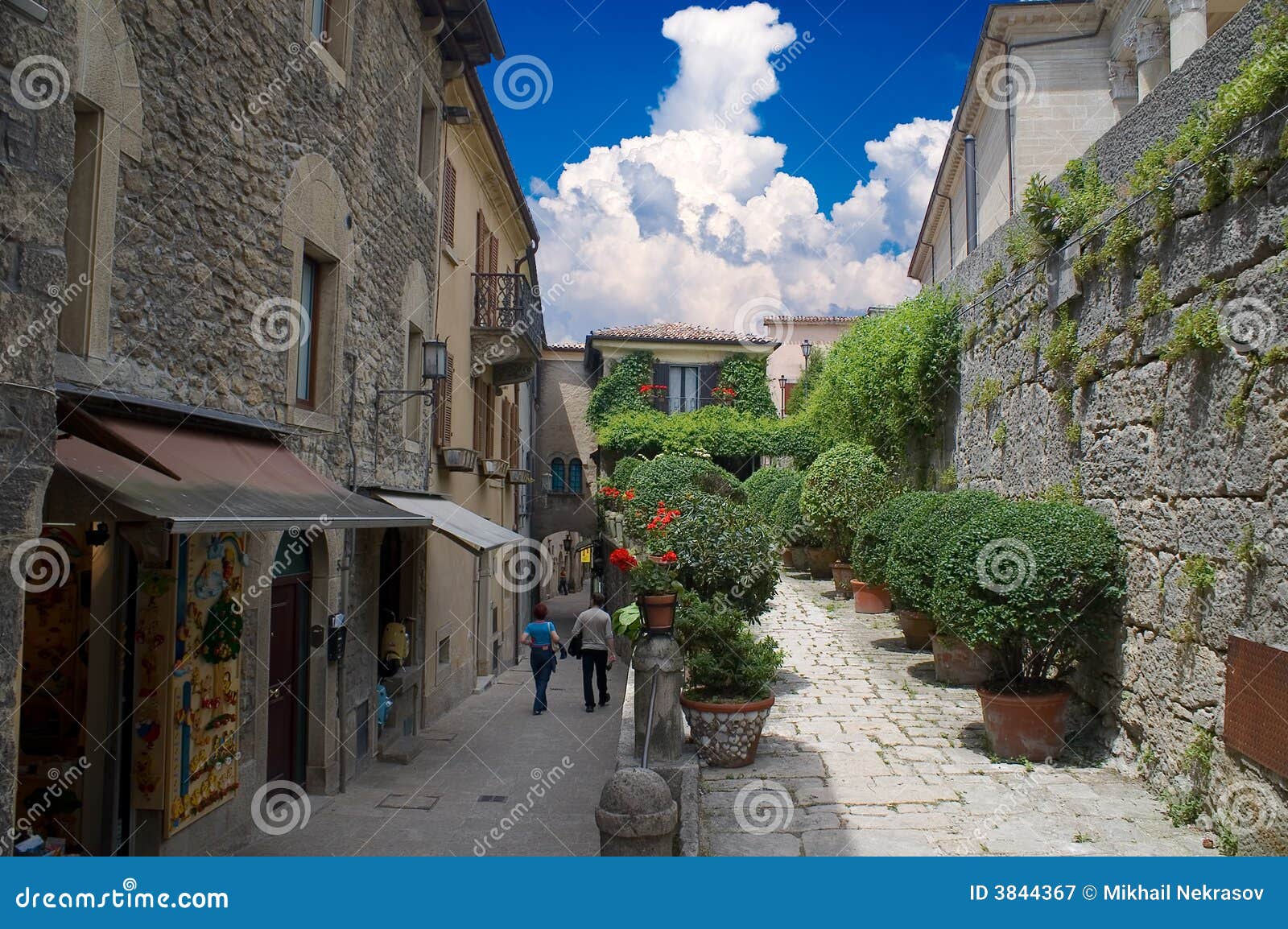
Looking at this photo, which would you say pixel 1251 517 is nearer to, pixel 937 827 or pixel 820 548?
pixel 937 827

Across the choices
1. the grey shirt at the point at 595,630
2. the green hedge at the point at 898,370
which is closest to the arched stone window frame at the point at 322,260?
the grey shirt at the point at 595,630

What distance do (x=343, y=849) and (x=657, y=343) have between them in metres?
22.3

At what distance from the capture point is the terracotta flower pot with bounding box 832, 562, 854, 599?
52.4ft

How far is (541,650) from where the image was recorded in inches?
523

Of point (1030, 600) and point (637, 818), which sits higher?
point (1030, 600)

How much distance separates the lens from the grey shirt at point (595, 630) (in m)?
13.2

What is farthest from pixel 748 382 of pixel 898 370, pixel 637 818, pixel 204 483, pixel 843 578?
pixel 637 818

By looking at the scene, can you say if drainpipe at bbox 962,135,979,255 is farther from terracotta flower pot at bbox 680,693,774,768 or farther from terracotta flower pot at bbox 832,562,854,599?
terracotta flower pot at bbox 680,693,774,768

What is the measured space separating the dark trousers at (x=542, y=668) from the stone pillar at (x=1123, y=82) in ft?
53.9

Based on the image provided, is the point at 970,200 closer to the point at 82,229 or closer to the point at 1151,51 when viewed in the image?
the point at 1151,51

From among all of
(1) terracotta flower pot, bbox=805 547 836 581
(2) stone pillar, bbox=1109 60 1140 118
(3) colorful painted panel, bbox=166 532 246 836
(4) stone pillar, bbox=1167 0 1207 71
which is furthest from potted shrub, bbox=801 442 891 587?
(3) colorful painted panel, bbox=166 532 246 836

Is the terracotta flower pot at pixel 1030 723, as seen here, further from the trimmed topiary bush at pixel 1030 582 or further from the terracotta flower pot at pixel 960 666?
the terracotta flower pot at pixel 960 666

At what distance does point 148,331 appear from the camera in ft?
18.8

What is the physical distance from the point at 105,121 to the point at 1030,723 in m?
7.79
